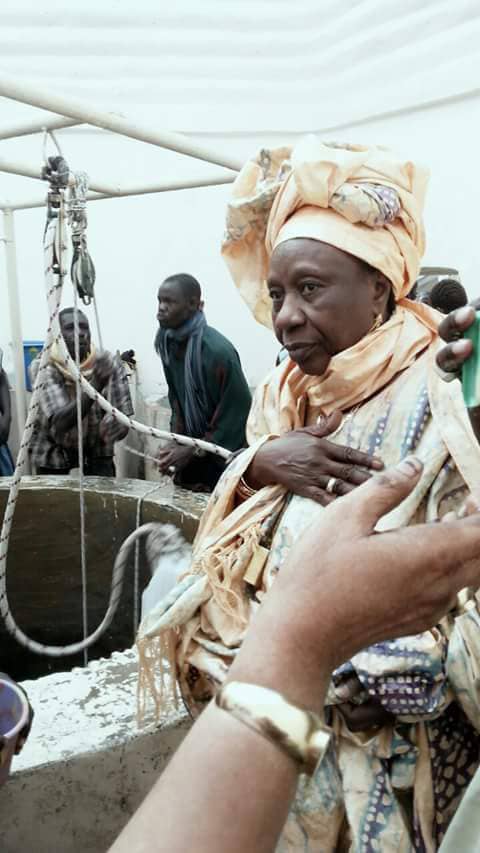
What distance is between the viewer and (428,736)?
1.23m

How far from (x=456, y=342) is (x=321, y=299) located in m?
0.49

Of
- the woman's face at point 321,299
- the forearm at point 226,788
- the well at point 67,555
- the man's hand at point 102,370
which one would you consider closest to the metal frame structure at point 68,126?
the man's hand at point 102,370

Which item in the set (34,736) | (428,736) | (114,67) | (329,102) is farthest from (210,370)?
(114,67)

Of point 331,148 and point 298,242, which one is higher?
point 331,148

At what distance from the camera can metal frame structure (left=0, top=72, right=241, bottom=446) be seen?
2.11 m

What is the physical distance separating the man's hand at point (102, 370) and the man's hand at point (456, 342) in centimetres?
320

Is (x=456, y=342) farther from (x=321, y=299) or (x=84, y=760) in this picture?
(x=84, y=760)

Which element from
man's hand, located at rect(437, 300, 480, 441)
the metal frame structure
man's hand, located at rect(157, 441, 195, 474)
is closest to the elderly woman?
man's hand, located at rect(437, 300, 480, 441)

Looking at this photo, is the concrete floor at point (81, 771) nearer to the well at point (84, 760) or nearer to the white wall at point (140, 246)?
the well at point (84, 760)

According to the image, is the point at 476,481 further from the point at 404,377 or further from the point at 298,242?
the point at 298,242

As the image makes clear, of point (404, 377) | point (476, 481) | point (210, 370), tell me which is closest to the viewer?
point (476, 481)

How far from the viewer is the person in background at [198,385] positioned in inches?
153

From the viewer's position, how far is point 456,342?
2.99ft

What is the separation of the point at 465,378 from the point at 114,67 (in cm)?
697
